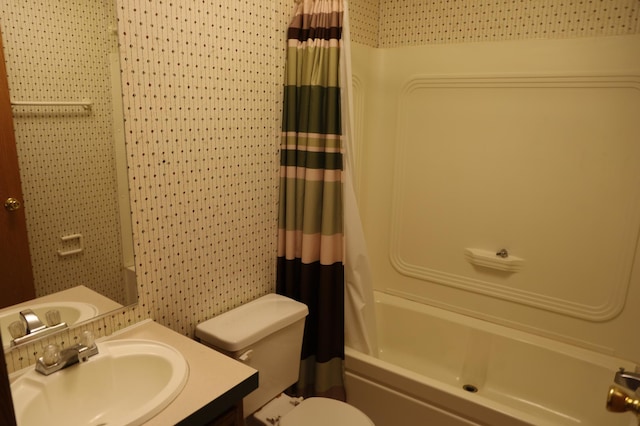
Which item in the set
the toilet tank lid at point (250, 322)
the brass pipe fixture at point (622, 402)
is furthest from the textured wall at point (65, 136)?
the brass pipe fixture at point (622, 402)

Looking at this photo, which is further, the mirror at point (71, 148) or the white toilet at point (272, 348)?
the white toilet at point (272, 348)

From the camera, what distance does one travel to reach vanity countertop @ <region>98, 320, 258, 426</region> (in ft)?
3.75

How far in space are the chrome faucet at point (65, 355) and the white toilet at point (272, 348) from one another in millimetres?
443

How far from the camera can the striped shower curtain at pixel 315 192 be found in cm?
194

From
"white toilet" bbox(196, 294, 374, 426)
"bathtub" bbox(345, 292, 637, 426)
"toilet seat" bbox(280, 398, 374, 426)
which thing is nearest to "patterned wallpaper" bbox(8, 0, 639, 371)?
"white toilet" bbox(196, 294, 374, 426)

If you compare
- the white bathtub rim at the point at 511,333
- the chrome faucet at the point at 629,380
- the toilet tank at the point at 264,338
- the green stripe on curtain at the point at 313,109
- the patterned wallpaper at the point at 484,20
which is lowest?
the white bathtub rim at the point at 511,333

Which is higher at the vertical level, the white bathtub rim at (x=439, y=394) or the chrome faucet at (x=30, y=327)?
the chrome faucet at (x=30, y=327)

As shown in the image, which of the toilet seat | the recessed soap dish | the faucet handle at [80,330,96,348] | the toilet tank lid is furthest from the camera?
the recessed soap dish

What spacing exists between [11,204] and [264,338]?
0.99 m

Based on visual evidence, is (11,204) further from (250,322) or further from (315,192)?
(315,192)

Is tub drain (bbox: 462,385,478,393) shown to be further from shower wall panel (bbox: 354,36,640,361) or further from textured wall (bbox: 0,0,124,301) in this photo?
textured wall (bbox: 0,0,124,301)

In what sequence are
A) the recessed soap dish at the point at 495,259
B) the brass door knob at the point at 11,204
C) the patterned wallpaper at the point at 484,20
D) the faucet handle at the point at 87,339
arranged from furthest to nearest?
the recessed soap dish at the point at 495,259, the patterned wallpaper at the point at 484,20, the faucet handle at the point at 87,339, the brass door knob at the point at 11,204

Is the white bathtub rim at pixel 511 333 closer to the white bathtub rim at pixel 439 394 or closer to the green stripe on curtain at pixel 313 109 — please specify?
the white bathtub rim at pixel 439 394

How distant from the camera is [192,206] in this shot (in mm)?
1675
